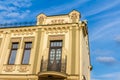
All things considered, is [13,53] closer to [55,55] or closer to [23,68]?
[23,68]

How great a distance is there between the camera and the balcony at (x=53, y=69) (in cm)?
1502

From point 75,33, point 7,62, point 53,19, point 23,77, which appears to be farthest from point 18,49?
point 75,33

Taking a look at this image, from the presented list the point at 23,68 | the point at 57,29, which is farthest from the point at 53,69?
the point at 57,29

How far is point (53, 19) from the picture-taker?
61.7 ft

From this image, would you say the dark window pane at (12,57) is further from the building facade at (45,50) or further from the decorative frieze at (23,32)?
the decorative frieze at (23,32)

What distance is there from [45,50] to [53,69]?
7.17ft

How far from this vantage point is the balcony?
1502 centimetres

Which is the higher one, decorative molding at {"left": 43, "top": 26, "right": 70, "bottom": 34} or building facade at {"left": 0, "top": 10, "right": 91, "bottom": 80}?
decorative molding at {"left": 43, "top": 26, "right": 70, "bottom": 34}

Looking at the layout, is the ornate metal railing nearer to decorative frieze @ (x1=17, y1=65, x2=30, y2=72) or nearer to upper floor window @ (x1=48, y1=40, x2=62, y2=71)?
upper floor window @ (x1=48, y1=40, x2=62, y2=71)

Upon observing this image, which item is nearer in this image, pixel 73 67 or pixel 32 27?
pixel 73 67

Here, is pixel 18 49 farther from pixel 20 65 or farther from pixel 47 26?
pixel 47 26

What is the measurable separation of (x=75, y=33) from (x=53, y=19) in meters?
2.95

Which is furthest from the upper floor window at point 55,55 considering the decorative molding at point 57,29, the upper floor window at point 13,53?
the upper floor window at point 13,53

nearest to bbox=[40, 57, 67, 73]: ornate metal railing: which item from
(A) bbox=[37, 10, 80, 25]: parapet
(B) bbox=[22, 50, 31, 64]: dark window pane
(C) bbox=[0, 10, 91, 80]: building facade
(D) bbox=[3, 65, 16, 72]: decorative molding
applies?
Answer: (C) bbox=[0, 10, 91, 80]: building facade
